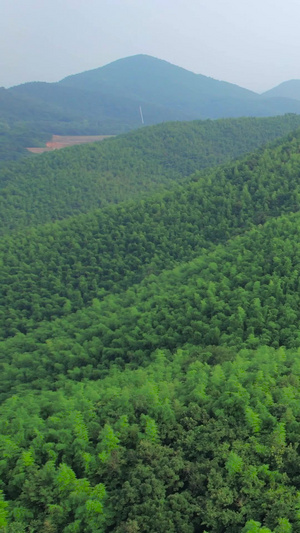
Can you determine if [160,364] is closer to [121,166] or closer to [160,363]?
[160,363]

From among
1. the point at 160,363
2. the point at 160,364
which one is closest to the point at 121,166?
the point at 160,363

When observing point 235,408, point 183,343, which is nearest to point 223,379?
point 235,408

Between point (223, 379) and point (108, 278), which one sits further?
point (108, 278)

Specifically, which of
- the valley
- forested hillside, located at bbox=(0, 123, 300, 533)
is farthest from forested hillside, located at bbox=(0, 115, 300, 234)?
forested hillside, located at bbox=(0, 123, 300, 533)

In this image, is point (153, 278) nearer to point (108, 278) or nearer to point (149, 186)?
point (108, 278)

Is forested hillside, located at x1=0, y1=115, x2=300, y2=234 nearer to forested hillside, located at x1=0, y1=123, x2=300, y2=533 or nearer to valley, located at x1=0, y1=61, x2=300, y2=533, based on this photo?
valley, located at x1=0, y1=61, x2=300, y2=533

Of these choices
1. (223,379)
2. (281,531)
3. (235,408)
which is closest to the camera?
(281,531)
